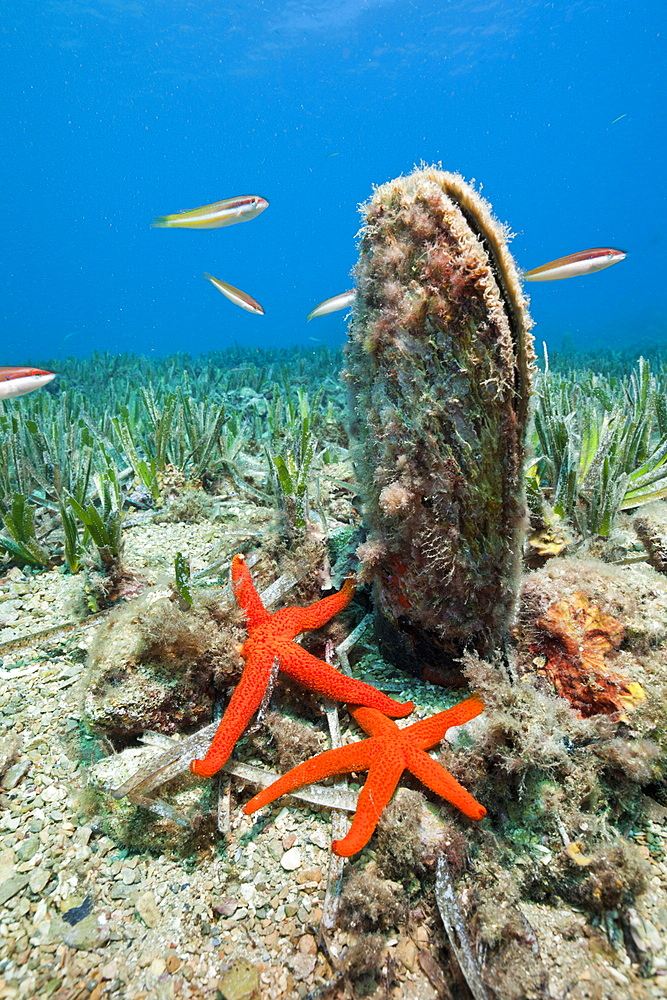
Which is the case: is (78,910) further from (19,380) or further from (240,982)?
(19,380)

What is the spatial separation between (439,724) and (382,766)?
31cm

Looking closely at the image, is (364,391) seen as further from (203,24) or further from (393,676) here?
(203,24)

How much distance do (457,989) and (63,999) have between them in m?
1.32

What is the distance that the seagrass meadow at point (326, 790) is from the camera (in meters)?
1.58

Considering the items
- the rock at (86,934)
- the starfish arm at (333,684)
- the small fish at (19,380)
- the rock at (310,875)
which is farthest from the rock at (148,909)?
the small fish at (19,380)

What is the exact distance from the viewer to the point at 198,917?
1746 millimetres

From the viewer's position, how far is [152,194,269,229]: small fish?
3.76 meters

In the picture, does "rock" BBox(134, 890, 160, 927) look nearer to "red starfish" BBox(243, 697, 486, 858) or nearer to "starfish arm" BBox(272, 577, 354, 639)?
"red starfish" BBox(243, 697, 486, 858)

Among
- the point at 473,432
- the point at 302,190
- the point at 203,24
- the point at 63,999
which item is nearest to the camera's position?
the point at 63,999

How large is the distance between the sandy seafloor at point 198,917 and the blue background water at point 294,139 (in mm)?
43029

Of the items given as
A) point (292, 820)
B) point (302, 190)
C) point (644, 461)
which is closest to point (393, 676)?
point (292, 820)

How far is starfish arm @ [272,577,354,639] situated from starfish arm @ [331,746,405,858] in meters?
0.73

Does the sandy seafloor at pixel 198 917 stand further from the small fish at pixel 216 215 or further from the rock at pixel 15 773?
the small fish at pixel 216 215

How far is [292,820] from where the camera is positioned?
2018mm
